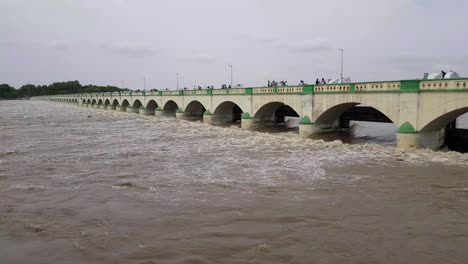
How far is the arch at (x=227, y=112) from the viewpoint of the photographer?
42.3 m

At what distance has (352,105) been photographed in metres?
28.5

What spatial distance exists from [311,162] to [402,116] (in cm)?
681

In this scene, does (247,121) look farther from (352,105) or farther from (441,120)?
(441,120)

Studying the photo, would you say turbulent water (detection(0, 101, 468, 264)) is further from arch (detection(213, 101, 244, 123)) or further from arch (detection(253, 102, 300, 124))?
arch (detection(213, 101, 244, 123))

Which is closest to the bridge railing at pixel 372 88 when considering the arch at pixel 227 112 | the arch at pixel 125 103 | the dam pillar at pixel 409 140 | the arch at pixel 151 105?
the dam pillar at pixel 409 140

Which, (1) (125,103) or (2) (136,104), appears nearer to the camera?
(2) (136,104)

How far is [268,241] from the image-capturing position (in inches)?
327

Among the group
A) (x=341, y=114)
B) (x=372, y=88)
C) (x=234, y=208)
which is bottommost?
(x=234, y=208)

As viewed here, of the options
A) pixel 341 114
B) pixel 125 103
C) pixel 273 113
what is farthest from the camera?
pixel 125 103

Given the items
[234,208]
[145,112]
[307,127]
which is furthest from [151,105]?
[234,208]

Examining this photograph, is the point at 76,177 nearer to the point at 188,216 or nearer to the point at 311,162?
the point at 188,216

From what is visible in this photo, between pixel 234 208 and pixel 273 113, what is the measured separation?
89.8 ft

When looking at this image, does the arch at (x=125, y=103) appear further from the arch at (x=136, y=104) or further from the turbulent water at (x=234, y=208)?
the turbulent water at (x=234, y=208)

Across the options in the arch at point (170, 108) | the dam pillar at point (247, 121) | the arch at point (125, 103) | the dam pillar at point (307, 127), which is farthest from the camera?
the arch at point (125, 103)
